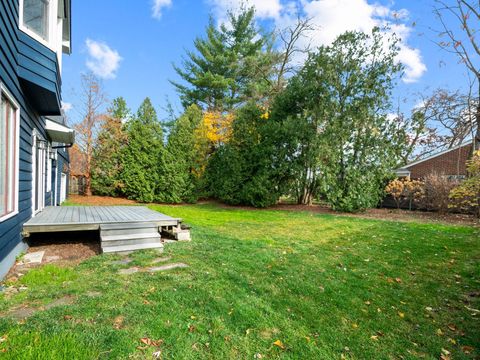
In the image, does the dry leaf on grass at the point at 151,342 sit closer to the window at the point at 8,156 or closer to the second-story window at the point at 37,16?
the window at the point at 8,156

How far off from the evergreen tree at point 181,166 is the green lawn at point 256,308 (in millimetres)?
9203

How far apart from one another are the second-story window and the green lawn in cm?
386

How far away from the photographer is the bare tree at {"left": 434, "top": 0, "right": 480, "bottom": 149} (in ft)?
34.5

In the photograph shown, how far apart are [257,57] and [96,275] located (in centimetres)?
1921


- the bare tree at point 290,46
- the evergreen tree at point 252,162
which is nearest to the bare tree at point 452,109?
the evergreen tree at point 252,162

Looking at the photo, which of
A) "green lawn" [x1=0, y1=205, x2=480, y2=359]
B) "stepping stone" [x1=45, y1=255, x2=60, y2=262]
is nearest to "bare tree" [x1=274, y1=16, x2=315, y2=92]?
"green lawn" [x1=0, y1=205, x2=480, y2=359]

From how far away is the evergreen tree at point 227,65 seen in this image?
19.2 metres

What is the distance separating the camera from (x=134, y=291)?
Answer: 9.75ft

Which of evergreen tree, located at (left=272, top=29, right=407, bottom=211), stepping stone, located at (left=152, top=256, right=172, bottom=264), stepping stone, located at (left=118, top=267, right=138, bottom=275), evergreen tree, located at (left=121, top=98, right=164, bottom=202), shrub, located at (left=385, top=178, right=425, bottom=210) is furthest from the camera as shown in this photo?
evergreen tree, located at (left=121, top=98, right=164, bottom=202)

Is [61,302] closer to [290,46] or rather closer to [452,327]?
[452,327]

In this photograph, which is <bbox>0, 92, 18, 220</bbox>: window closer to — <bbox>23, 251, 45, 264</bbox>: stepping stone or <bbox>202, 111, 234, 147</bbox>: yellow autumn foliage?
<bbox>23, 251, 45, 264</bbox>: stepping stone

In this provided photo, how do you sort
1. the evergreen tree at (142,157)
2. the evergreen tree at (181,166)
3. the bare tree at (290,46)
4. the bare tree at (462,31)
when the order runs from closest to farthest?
1. the bare tree at (462,31)
2. the evergreen tree at (142,157)
3. the evergreen tree at (181,166)
4. the bare tree at (290,46)

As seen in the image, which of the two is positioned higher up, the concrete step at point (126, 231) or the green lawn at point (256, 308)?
the concrete step at point (126, 231)

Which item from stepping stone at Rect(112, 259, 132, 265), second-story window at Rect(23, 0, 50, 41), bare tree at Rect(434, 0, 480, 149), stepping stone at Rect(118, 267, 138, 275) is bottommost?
stepping stone at Rect(118, 267, 138, 275)
